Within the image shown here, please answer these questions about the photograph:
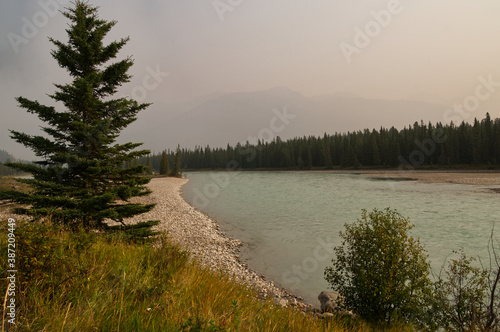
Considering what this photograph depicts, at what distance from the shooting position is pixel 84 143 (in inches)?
368

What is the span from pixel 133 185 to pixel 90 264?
6785 millimetres

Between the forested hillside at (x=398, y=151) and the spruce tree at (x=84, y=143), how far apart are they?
10359 centimetres

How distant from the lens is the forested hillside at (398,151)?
A: 7696cm

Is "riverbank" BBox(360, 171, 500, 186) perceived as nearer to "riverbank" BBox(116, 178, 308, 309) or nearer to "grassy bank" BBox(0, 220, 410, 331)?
"riverbank" BBox(116, 178, 308, 309)

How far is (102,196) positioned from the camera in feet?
28.6

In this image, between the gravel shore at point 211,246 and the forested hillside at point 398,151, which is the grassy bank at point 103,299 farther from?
the forested hillside at point 398,151

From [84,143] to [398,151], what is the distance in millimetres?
109628

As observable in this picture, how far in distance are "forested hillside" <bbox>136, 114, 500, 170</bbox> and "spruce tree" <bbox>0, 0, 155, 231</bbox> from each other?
104 meters

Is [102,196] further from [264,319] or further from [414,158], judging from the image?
[414,158]

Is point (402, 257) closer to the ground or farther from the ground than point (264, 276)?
farther from the ground

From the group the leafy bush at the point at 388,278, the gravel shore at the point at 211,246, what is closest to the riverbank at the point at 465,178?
the gravel shore at the point at 211,246

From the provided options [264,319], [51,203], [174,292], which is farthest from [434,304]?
[51,203]

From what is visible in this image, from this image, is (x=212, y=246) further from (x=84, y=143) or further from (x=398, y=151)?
(x=398, y=151)

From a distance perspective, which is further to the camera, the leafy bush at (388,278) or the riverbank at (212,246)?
the riverbank at (212,246)
